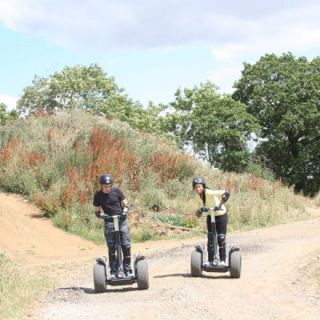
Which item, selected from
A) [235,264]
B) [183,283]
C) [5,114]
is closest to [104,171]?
[235,264]

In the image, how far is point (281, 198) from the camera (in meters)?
24.3

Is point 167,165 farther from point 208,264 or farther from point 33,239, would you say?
point 208,264

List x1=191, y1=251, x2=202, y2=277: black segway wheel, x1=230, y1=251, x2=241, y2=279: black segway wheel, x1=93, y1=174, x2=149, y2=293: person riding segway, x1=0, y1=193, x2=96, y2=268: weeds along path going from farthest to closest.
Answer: x1=0, y1=193, x2=96, y2=268: weeds along path, x1=191, y1=251, x2=202, y2=277: black segway wheel, x1=230, y1=251, x2=241, y2=279: black segway wheel, x1=93, y1=174, x2=149, y2=293: person riding segway

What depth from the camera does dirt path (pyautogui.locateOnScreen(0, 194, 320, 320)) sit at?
786 centimetres

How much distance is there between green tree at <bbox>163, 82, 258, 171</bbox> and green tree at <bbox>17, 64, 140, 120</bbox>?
269 inches

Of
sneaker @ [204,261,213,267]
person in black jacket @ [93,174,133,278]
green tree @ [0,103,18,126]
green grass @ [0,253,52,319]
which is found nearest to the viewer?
green grass @ [0,253,52,319]

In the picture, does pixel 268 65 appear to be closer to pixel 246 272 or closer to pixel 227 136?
pixel 227 136

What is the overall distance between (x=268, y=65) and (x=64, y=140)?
83.7 feet

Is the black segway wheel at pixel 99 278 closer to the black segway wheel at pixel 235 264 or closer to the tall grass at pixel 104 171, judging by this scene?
the black segway wheel at pixel 235 264

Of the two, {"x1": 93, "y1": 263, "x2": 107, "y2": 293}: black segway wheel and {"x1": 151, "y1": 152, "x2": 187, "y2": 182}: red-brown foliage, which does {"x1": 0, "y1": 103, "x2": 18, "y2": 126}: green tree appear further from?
{"x1": 93, "y1": 263, "x2": 107, "y2": 293}: black segway wheel

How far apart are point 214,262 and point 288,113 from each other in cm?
3171

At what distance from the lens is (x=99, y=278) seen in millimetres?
9398

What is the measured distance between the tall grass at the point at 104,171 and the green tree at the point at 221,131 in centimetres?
1515

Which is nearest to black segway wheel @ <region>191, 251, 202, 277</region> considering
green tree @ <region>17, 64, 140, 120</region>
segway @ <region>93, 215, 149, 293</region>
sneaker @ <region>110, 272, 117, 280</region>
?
segway @ <region>93, 215, 149, 293</region>
